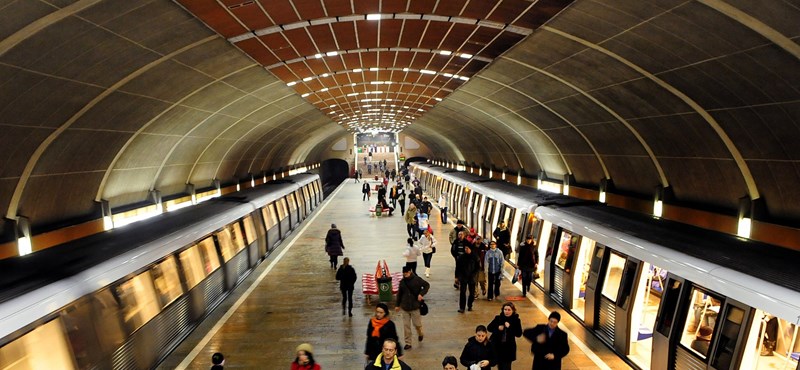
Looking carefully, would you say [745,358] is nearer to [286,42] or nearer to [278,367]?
[278,367]

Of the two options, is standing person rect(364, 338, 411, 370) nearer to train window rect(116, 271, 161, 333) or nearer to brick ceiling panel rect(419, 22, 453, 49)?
train window rect(116, 271, 161, 333)

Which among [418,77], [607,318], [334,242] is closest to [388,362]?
[607,318]

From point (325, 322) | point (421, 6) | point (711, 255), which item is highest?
point (421, 6)

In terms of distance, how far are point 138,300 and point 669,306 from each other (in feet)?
23.8

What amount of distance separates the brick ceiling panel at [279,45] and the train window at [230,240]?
4328 mm

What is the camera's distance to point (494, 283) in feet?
35.8

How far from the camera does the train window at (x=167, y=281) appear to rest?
26.5 ft

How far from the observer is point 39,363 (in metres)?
5.07

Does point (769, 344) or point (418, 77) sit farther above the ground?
point (418, 77)

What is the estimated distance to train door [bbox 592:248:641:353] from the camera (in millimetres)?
7793

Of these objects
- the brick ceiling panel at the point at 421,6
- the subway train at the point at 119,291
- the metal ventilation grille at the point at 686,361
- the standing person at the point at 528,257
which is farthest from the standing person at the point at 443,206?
the metal ventilation grille at the point at 686,361

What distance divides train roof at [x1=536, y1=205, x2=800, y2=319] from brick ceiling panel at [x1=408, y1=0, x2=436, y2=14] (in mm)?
4665

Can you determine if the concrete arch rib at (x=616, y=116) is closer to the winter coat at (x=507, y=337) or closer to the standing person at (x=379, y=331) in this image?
the winter coat at (x=507, y=337)

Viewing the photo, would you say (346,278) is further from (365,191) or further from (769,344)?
(365,191)
